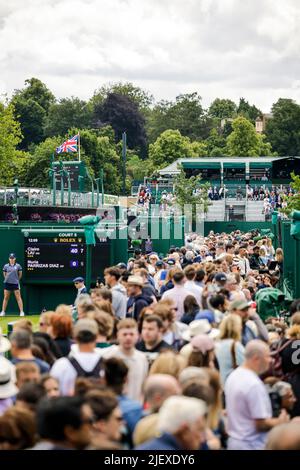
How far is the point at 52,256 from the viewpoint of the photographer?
3055 centimetres

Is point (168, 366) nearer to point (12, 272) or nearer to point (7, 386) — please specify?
point (7, 386)

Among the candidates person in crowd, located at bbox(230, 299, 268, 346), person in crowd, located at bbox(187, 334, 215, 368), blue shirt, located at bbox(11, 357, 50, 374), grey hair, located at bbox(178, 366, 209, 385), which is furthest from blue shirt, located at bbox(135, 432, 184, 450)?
person in crowd, located at bbox(230, 299, 268, 346)

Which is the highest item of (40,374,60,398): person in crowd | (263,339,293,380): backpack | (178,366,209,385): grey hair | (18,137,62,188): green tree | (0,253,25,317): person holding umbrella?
(18,137,62,188): green tree

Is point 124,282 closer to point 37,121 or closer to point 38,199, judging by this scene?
point 38,199

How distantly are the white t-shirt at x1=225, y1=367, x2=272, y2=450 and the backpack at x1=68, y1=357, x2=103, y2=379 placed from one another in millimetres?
1423

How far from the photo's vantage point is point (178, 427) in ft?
26.1

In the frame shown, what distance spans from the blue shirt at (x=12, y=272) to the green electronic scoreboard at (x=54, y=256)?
0.60 m

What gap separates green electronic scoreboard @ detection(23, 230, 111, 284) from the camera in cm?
3030

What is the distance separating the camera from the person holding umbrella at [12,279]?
98.4 feet

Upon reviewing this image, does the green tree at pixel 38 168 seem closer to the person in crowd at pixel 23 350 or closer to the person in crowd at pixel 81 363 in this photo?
the person in crowd at pixel 23 350

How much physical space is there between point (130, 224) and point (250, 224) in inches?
1070

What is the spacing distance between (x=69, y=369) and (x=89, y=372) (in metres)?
0.20

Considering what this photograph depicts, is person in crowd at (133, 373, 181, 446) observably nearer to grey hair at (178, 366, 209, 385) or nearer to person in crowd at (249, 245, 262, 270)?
grey hair at (178, 366, 209, 385)

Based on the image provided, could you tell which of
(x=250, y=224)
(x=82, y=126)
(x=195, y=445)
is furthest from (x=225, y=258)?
(x=82, y=126)
